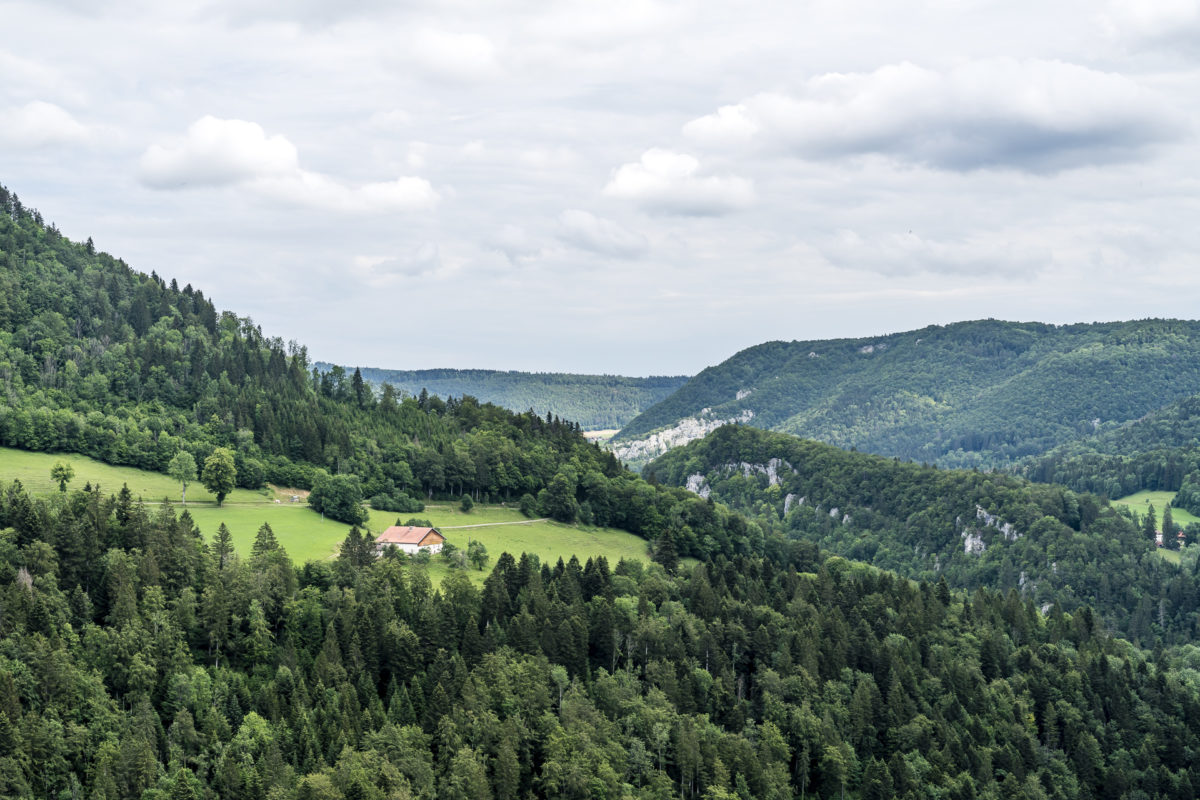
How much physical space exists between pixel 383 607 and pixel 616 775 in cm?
2584

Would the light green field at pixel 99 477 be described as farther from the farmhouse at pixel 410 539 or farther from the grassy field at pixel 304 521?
the farmhouse at pixel 410 539

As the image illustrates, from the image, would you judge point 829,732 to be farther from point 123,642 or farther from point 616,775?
point 123,642

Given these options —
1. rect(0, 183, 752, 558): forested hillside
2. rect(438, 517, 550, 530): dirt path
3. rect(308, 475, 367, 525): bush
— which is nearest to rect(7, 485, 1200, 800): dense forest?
rect(308, 475, 367, 525): bush

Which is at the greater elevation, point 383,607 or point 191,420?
point 191,420

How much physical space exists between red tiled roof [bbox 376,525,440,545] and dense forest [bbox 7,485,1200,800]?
5.28 meters

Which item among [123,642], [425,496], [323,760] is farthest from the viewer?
[425,496]

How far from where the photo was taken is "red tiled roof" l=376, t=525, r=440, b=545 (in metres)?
125


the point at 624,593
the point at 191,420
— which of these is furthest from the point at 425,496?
the point at 624,593

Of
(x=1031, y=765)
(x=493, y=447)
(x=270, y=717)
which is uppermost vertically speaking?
(x=493, y=447)

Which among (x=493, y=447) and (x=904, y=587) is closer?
(x=904, y=587)

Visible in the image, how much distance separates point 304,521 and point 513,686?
190 ft

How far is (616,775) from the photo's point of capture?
84812 mm

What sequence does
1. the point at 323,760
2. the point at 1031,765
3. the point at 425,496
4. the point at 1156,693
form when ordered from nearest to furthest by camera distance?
the point at 323,760, the point at 1031,765, the point at 1156,693, the point at 425,496

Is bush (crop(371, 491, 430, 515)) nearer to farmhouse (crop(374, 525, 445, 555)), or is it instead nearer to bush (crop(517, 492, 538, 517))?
bush (crop(517, 492, 538, 517))
